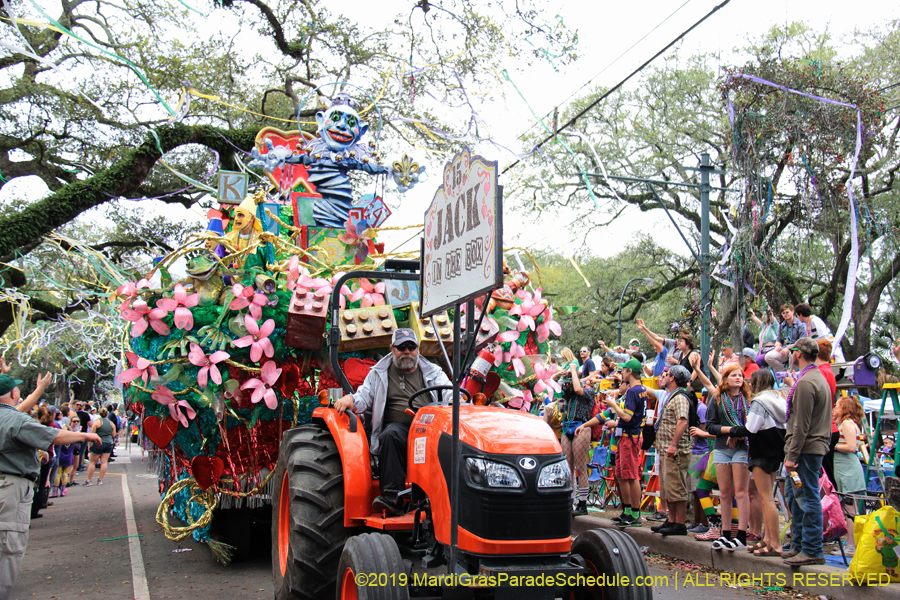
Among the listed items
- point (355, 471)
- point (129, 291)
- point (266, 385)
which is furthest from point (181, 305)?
point (355, 471)

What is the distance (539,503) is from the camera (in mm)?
3572

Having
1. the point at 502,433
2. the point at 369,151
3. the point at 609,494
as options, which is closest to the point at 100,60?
the point at 369,151

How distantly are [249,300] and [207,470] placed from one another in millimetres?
1668

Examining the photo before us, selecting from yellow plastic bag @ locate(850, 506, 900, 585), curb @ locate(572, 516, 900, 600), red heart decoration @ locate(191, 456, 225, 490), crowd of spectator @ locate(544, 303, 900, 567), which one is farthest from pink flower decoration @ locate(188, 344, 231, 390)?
yellow plastic bag @ locate(850, 506, 900, 585)

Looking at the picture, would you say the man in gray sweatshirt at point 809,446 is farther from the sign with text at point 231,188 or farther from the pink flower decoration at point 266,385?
the sign with text at point 231,188

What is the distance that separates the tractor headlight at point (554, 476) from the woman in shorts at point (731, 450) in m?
3.55

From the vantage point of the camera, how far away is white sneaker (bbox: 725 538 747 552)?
6.48 metres

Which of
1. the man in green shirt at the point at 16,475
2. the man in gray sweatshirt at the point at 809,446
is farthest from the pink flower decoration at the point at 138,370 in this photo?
the man in gray sweatshirt at the point at 809,446

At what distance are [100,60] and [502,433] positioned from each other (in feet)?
55.5

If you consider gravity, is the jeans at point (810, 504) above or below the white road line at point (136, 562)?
above

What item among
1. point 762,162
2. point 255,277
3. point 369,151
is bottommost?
point 255,277

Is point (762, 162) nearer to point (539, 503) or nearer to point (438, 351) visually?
point (438, 351)

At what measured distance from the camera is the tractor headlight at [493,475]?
11.6 feet

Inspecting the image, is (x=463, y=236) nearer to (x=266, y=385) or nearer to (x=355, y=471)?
(x=355, y=471)
